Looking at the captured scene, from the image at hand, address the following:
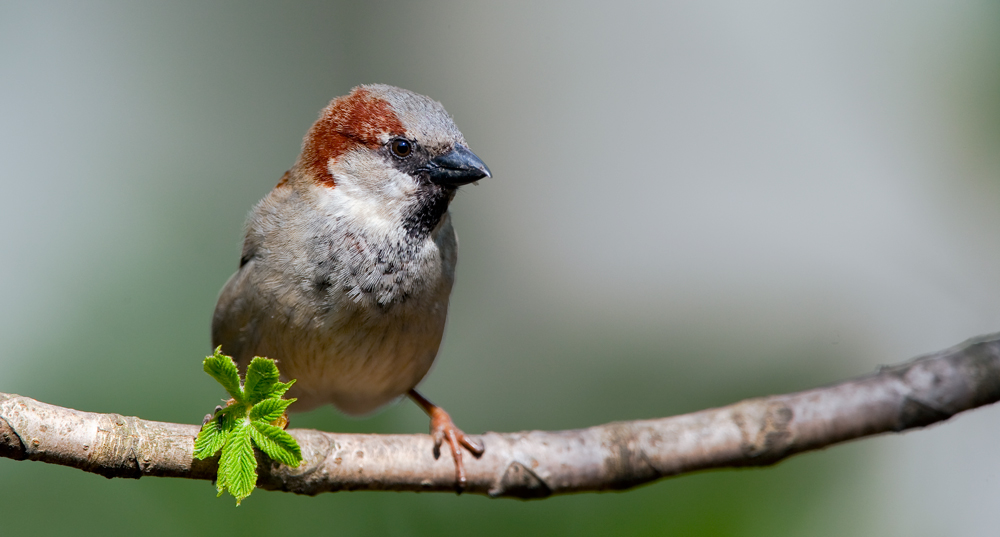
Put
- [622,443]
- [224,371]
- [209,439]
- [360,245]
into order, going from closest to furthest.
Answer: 1. [224,371]
2. [209,439]
3. [622,443]
4. [360,245]

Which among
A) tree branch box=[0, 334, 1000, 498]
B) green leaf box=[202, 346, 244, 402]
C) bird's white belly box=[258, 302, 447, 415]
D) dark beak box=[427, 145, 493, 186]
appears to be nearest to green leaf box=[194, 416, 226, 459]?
green leaf box=[202, 346, 244, 402]

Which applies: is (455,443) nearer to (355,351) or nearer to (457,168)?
(355,351)

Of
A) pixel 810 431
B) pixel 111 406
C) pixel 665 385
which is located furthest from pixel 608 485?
pixel 111 406

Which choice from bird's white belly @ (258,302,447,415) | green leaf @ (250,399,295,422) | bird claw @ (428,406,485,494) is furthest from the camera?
bird's white belly @ (258,302,447,415)

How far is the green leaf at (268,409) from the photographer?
1.71m

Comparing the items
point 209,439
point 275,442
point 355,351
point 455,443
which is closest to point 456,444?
point 455,443

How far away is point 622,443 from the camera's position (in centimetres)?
248

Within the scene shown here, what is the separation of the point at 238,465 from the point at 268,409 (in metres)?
0.15

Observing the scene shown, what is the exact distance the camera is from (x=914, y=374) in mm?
2285

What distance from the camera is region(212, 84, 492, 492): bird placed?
8.48 feet

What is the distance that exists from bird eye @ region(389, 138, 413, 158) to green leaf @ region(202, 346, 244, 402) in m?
1.21

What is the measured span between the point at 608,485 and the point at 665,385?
2975 millimetres

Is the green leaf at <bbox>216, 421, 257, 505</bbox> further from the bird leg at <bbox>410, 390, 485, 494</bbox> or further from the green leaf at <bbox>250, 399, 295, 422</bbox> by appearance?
the bird leg at <bbox>410, 390, 485, 494</bbox>

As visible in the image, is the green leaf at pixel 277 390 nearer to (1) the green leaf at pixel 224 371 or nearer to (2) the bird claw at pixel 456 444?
(1) the green leaf at pixel 224 371
